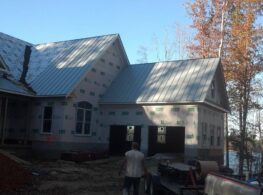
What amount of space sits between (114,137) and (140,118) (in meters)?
3.38

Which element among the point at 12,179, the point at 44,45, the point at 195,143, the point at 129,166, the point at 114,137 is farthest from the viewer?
the point at 44,45

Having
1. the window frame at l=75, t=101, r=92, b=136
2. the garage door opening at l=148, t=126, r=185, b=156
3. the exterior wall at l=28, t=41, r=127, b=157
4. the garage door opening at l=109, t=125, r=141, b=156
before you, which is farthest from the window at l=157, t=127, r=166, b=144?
the window frame at l=75, t=101, r=92, b=136

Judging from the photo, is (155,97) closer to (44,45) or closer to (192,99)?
(192,99)

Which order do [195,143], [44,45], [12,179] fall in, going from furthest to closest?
[44,45], [195,143], [12,179]

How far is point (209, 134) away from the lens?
24656mm

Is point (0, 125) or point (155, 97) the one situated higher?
point (155, 97)

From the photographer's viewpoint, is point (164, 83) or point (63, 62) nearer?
point (164, 83)

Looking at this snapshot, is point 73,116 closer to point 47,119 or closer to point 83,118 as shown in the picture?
point 83,118

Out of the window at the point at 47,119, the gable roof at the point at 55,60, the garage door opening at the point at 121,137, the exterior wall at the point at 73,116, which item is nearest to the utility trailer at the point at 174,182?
the exterior wall at the point at 73,116

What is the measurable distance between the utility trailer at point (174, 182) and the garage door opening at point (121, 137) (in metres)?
12.6

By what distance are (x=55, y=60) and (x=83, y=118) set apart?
18.0ft

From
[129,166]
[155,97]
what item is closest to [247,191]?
[129,166]

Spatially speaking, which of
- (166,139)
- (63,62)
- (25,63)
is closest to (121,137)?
(166,139)

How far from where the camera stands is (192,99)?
22.4 metres
